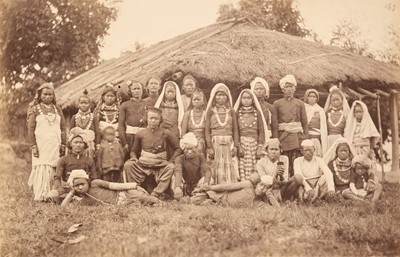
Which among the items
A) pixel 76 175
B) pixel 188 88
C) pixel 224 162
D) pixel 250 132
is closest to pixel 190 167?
pixel 224 162

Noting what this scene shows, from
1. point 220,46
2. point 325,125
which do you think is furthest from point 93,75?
point 325,125

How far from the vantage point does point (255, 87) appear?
5793 millimetres

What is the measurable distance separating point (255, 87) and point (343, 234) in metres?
1.92

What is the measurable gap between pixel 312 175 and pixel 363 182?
0.50m

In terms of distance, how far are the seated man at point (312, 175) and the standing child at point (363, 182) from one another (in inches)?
7.9

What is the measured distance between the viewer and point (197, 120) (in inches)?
220

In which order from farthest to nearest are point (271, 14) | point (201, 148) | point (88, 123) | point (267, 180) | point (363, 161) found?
1. point (271, 14)
2. point (88, 123)
3. point (201, 148)
4. point (363, 161)
5. point (267, 180)

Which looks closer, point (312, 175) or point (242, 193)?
point (242, 193)

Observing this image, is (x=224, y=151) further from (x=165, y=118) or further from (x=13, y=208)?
(x=13, y=208)

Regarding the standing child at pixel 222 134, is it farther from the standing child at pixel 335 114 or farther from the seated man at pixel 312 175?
the standing child at pixel 335 114

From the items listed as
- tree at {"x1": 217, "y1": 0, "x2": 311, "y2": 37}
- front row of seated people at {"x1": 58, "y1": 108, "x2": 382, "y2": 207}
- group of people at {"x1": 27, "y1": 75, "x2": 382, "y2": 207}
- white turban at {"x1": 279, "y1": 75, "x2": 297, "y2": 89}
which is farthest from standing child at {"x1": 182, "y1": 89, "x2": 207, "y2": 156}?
tree at {"x1": 217, "y1": 0, "x2": 311, "y2": 37}

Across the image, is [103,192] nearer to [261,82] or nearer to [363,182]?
[261,82]

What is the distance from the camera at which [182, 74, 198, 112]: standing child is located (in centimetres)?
583

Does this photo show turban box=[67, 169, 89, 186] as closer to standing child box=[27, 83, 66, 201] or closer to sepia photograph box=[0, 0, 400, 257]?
sepia photograph box=[0, 0, 400, 257]
